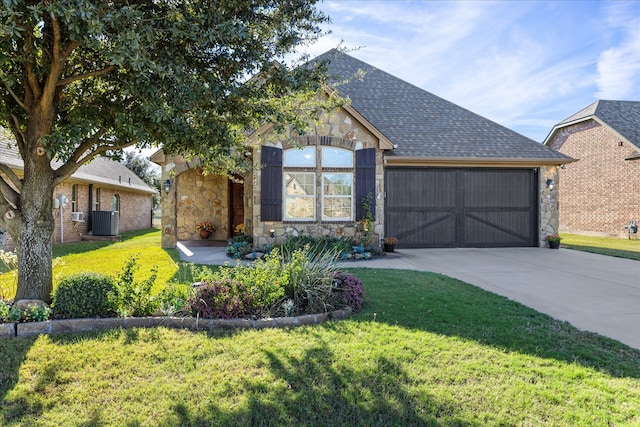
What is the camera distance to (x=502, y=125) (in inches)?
531

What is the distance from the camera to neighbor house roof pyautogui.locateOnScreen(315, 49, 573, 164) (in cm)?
1169

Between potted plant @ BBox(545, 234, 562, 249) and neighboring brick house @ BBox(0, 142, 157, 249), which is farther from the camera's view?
neighboring brick house @ BBox(0, 142, 157, 249)

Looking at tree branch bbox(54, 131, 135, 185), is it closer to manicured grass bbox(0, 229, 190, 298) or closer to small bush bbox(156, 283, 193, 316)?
manicured grass bbox(0, 229, 190, 298)

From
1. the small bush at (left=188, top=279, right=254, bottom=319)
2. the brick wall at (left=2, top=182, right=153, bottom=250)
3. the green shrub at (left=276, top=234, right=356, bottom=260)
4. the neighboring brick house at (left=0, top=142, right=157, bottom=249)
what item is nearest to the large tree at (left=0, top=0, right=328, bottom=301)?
the small bush at (left=188, top=279, right=254, bottom=319)

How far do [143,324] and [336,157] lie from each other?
739cm

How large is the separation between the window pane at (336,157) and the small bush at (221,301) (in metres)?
6.48

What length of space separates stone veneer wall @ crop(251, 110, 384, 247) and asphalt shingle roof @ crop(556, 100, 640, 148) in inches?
519

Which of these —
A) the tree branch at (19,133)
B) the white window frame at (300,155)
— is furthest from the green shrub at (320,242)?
the tree branch at (19,133)

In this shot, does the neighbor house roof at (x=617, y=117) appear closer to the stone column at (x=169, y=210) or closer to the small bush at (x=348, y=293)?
the small bush at (x=348, y=293)

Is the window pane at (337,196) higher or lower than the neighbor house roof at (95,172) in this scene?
lower

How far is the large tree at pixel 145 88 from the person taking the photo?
12.8 ft

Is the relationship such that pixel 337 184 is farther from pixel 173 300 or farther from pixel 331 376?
pixel 331 376

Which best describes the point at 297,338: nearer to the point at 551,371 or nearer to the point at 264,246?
the point at 551,371

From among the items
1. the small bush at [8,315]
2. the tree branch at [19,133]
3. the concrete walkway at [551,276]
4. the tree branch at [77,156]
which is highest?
the tree branch at [19,133]
